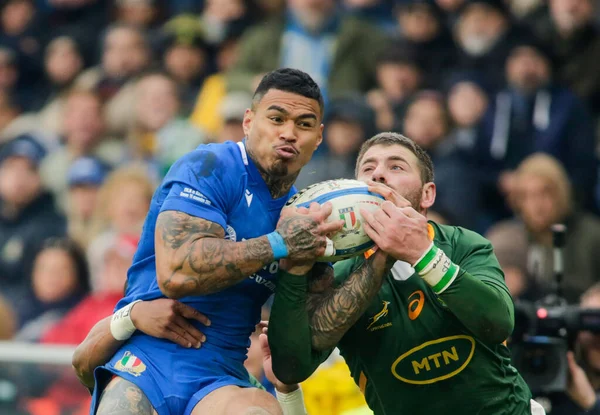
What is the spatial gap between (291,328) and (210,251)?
60cm

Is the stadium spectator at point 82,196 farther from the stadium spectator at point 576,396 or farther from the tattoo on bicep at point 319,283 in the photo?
the tattoo on bicep at point 319,283

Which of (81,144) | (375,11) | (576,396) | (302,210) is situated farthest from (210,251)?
(81,144)

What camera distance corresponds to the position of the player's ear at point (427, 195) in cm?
561

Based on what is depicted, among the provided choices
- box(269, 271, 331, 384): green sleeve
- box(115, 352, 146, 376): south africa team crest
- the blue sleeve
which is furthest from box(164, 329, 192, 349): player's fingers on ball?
the blue sleeve

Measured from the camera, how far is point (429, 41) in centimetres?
1019

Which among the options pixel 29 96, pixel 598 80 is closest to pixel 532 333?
pixel 598 80

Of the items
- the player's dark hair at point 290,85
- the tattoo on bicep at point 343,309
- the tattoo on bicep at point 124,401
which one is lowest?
the tattoo on bicep at point 124,401

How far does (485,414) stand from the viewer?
5.49 meters

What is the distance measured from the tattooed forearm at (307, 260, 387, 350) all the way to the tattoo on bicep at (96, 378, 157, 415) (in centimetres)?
85

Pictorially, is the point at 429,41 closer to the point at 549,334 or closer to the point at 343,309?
the point at 549,334

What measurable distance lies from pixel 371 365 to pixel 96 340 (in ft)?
4.57

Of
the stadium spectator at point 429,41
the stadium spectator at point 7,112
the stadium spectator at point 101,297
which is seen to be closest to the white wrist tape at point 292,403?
the stadium spectator at point 101,297

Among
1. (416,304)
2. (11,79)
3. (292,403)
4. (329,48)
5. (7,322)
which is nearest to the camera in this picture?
(416,304)

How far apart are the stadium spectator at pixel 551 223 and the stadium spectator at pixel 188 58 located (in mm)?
4409
